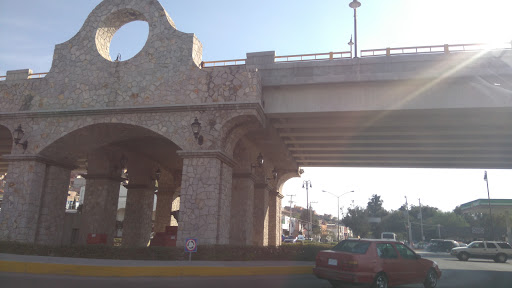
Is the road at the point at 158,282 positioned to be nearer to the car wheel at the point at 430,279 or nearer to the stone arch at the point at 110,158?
the car wheel at the point at 430,279

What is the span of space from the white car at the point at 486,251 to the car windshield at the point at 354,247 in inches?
848

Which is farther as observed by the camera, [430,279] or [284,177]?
[284,177]

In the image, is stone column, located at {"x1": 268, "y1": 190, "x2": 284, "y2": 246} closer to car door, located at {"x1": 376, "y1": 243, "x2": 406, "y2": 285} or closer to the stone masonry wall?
the stone masonry wall

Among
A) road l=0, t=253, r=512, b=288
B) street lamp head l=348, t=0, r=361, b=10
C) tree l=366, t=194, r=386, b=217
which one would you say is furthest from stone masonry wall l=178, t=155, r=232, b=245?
tree l=366, t=194, r=386, b=217

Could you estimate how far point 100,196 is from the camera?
2064 centimetres

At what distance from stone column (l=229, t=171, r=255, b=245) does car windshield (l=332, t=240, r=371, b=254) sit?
10.0 m

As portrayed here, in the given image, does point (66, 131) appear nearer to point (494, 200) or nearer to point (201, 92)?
point (201, 92)

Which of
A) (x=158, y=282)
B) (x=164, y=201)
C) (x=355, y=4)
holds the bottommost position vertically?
(x=158, y=282)

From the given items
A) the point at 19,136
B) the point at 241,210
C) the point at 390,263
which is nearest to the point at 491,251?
the point at 241,210

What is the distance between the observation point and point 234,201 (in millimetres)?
19547

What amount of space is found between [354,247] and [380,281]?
3.13ft

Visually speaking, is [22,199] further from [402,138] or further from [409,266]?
[402,138]

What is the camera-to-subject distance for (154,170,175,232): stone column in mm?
26250

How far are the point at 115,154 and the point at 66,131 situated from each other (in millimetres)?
5192
